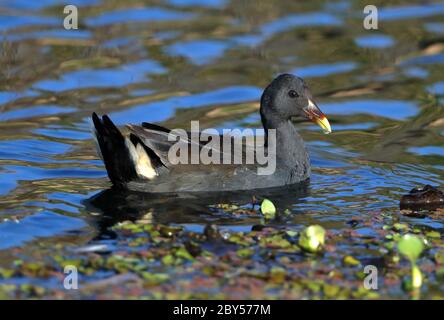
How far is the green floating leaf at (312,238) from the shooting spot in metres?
7.47

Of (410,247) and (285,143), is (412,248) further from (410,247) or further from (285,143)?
(285,143)

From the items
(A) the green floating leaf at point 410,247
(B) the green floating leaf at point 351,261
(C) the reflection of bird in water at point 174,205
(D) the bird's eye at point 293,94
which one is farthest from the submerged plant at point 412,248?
(D) the bird's eye at point 293,94

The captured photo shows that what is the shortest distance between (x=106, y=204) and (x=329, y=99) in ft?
16.6

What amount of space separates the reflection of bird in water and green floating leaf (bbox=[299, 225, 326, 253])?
909 millimetres

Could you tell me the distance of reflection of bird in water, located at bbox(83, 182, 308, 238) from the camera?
850 centimetres

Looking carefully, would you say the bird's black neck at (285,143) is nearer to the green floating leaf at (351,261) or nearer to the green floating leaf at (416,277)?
the green floating leaf at (351,261)

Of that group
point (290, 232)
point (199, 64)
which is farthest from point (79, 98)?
point (290, 232)

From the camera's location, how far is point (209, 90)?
1348cm

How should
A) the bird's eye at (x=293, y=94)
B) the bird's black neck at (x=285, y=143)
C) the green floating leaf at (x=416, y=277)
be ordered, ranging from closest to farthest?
the green floating leaf at (x=416, y=277), the bird's black neck at (x=285, y=143), the bird's eye at (x=293, y=94)

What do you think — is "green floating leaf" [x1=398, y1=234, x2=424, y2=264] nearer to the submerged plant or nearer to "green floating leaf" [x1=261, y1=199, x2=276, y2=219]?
the submerged plant

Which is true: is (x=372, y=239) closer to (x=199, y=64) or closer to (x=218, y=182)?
(x=218, y=182)

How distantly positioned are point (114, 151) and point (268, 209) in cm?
162

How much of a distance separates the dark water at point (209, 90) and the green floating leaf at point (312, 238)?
0.78m

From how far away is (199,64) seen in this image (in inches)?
561
